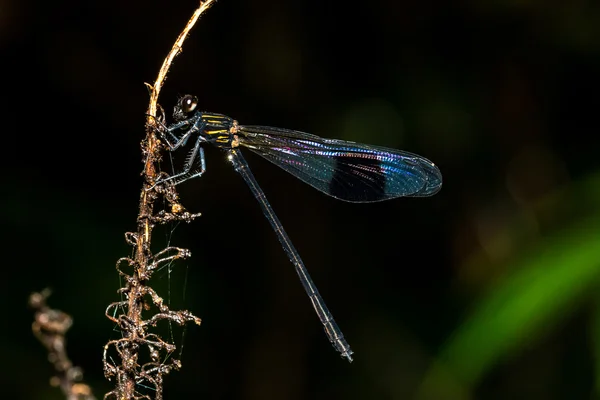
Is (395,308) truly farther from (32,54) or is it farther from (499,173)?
(32,54)

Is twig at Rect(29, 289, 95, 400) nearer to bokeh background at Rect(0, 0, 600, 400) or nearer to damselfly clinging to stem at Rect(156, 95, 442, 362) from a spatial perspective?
damselfly clinging to stem at Rect(156, 95, 442, 362)

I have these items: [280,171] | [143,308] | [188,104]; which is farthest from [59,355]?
[280,171]

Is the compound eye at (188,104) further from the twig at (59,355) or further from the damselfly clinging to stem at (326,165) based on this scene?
the twig at (59,355)

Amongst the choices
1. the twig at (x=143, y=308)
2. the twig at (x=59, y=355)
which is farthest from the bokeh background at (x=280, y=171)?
the twig at (x=143, y=308)

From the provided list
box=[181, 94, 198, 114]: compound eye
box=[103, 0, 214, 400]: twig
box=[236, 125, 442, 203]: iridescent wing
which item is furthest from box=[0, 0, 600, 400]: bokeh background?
box=[103, 0, 214, 400]: twig

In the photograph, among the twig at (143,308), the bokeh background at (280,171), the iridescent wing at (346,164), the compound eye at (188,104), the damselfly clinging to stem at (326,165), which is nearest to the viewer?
the twig at (143,308)

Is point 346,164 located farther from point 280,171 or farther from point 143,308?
point 143,308
